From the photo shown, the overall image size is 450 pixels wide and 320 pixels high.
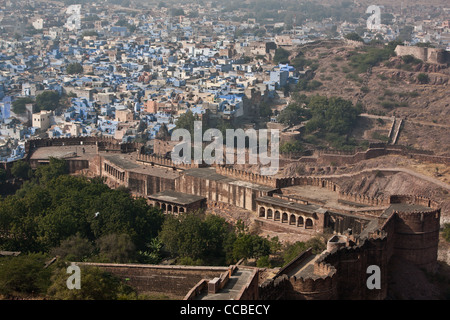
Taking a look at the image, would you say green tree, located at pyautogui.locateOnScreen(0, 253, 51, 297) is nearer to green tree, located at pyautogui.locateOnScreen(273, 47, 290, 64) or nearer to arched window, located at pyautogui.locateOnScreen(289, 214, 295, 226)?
arched window, located at pyautogui.locateOnScreen(289, 214, 295, 226)

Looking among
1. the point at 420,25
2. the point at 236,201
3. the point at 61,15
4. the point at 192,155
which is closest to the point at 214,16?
the point at 61,15

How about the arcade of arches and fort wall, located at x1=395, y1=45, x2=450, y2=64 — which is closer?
the arcade of arches

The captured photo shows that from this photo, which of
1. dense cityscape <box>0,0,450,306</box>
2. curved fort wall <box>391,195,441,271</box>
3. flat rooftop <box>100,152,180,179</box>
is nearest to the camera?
dense cityscape <box>0,0,450,306</box>

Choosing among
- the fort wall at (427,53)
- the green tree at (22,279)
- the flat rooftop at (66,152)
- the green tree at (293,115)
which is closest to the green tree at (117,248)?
the green tree at (22,279)

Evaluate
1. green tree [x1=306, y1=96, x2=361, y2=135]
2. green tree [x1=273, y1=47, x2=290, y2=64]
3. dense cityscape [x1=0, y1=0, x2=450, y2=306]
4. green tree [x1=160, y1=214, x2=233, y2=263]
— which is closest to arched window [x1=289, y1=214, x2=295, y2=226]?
dense cityscape [x1=0, y1=0, x2=450, y2=306]

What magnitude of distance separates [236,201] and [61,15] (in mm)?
93474

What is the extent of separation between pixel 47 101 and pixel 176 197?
2799 centimetres

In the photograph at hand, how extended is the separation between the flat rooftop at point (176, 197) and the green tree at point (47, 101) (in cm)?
2629

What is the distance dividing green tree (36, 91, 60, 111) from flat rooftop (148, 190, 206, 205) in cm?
2629

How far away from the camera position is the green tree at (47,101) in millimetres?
53359

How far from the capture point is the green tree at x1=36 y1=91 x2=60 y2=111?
5336 centimetres

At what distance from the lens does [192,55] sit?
7394 cm

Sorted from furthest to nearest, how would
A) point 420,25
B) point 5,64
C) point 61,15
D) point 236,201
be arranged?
point 61,15 < point 420,25 < point 5,64 < point 236,201

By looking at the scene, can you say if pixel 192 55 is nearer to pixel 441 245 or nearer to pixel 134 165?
pixel 134 165
